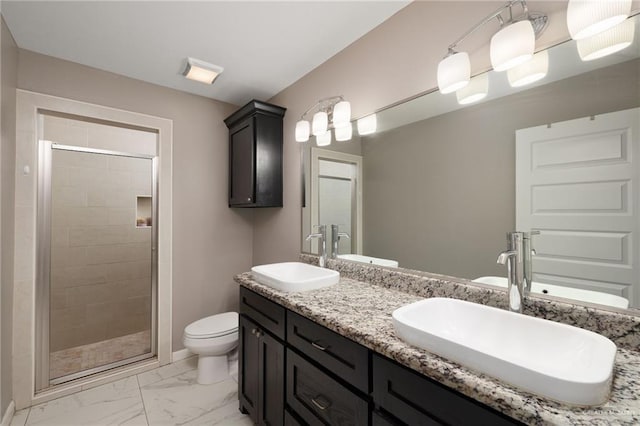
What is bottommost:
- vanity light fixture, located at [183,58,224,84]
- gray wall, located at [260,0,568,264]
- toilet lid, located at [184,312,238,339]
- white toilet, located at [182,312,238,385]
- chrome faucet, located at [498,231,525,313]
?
white toilet, located at [182,312,238,385]

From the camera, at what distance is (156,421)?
169 cm

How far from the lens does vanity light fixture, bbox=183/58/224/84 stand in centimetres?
195

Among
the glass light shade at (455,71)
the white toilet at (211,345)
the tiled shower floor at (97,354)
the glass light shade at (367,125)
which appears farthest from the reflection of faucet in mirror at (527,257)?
the tiled shower floor at (97,354)

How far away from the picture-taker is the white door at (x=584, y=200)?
843mm

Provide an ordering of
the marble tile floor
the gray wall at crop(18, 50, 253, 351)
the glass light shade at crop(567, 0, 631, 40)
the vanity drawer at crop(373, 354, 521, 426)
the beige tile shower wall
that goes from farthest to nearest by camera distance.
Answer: the beige tile shower wall, the gray wall at crop(18, 50, 253, 351), the marble tile floor, the glass light shade at crop(567, 0, 631, 40), the vanity drawer at crop(373, 354, 521, 426)

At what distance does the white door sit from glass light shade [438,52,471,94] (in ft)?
1.06

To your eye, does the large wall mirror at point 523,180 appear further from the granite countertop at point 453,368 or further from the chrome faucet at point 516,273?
the granite countertop at point 453,368

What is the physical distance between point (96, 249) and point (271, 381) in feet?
8.27

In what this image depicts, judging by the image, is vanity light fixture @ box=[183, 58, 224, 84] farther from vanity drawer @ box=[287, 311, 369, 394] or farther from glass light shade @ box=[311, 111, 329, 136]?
vanity drawer @ box=[287, 311, 369, 394]

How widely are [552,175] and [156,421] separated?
2.45 meters

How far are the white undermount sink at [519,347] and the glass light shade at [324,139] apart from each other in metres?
1.31

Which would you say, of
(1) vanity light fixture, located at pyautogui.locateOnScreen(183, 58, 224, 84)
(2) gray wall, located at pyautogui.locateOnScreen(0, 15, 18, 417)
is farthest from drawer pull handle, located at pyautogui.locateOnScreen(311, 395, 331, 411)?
(1) vanity light fixture, located at pyautogui.locateOnScreen(183, 58, 224, 84)

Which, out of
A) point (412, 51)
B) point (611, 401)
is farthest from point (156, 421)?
point (412, 51)

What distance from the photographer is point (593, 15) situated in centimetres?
82
